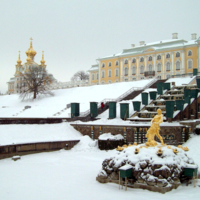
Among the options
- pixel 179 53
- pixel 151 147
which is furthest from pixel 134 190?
pixel 179 53

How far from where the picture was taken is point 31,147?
65.4 ft

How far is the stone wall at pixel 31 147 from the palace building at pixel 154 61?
104 ft

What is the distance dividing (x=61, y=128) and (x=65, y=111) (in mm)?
12004

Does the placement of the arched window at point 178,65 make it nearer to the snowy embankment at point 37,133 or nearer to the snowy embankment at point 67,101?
the snowy embankment at point 67,101

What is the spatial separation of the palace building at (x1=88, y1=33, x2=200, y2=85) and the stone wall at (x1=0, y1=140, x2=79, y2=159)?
31572 millimetres

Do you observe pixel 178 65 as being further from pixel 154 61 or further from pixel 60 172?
pixel 60 172

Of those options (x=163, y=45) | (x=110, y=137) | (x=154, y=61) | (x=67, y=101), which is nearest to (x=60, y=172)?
(x=110, y=137)

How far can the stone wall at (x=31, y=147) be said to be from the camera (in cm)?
1822

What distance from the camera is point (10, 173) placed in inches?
559

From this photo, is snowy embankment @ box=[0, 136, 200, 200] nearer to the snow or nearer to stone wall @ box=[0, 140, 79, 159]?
stone wall @ box=[0, 140, 79, 159]

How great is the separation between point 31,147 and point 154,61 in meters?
43.7

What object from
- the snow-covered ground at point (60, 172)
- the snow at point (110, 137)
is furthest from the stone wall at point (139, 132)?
the snow-covered ground at point (60, 172)

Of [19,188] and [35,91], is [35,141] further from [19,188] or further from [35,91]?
[35,91]

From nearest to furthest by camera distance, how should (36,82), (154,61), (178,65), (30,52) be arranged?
1. (36,82)
2. (178,65)
3. (154,61)
4. (30,52)
